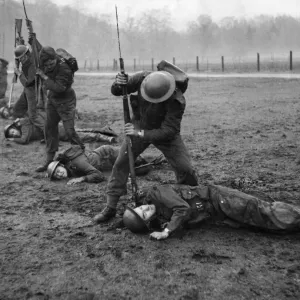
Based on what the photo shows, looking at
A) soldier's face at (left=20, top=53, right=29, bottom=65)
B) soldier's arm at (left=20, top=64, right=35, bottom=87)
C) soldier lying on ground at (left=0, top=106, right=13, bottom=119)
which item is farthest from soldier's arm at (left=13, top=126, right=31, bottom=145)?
soldier lying on ground at (left=0, top=106, right=13, bottom=119)

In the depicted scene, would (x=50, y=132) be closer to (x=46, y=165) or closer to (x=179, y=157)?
(x=46, y=165)

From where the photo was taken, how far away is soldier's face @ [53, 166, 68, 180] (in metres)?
6.01

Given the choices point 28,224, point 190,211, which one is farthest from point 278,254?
point 28,224

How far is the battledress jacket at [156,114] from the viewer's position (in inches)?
166

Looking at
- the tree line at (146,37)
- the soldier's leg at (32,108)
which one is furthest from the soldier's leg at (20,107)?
the tree line at (146,37)

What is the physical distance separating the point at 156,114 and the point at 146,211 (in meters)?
1.04

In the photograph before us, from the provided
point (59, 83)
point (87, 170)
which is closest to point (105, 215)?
point (87, 170)

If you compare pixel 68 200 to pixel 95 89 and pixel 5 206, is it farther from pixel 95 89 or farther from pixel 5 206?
pixel 95 89

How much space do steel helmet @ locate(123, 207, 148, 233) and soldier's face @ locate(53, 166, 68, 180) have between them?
225 centimetres

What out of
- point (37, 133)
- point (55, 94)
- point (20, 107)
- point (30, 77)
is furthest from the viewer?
point (20, 107)

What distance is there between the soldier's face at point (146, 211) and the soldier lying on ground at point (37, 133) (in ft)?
13.9

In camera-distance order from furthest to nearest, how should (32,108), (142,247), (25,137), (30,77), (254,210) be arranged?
1. (25,137)
2. (32,108)
3. (30,77)
4. (254,210)
5. (142,247)

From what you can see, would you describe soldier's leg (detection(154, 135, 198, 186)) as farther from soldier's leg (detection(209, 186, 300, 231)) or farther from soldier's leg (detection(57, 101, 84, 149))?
soldier's leg (detection(57, 101, 84, 149))

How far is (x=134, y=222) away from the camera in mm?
4008
